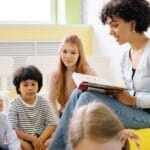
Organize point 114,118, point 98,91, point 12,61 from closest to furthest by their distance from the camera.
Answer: point 114,118 → point 98,91 → point 12,61

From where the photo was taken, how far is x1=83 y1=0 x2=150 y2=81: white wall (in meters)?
3.43

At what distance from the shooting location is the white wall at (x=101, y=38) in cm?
343

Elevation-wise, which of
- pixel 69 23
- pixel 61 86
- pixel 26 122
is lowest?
pixel 26 122

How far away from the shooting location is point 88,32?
3.70 m

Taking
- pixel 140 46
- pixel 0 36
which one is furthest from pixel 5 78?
pixel 140 46

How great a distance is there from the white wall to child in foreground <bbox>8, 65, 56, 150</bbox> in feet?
4.14

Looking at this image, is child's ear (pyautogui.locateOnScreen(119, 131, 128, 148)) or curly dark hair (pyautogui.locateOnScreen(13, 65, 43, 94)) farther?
curly dark hair (pyautogui.locateOnScreen(13, 65, 43, 94))

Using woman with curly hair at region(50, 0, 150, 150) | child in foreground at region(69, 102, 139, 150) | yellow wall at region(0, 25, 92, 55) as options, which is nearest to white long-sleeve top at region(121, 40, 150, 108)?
woman with curly hair at region(50, 0, 150, 150)

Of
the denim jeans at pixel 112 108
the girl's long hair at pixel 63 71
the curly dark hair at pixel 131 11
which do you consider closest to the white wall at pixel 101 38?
the girl's long hair at pixel 63 71

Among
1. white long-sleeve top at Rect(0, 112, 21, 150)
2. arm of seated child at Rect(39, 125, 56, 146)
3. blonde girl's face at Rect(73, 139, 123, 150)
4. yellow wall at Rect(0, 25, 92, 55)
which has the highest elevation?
yellow wall at Rect(0, 25, 92, 55)

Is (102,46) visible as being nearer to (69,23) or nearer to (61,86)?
(69,23)

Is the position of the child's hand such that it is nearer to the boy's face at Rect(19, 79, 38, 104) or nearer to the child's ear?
the boy's face at Rect(19, 79, 38, 104)

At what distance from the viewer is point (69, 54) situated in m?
2.51

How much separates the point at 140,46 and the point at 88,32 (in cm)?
178
